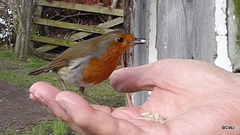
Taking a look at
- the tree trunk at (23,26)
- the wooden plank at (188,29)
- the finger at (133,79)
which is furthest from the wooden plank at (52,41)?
the finger at (133,79)

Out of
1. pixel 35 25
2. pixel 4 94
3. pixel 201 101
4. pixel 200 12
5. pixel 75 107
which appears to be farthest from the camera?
pixel 35 25

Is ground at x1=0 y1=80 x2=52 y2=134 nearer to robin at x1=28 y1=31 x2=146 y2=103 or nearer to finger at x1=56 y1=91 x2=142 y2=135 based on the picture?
robin at x1=28 y1=31 x2=146 y2=103

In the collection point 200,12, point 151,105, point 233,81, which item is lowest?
point 151,105

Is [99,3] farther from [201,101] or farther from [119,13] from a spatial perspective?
[201,101]

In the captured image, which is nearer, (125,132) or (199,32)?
(125,132)

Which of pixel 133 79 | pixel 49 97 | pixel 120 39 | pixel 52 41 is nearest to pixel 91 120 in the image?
pixel 49 97

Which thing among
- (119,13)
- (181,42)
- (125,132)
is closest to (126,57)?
(181,42)

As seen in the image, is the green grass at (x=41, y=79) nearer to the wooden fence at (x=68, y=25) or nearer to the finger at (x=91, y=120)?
the wooden fence at (x=68, y=25)
